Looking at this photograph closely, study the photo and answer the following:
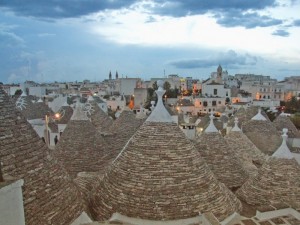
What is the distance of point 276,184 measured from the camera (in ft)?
36.9

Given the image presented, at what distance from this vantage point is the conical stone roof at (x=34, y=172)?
677cm

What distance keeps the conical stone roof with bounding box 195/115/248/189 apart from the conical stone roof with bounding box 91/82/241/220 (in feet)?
10.1

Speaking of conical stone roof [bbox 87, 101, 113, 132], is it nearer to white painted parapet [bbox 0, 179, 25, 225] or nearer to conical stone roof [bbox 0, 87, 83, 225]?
conical stone roof [bbox 0, 87, 83, 225]

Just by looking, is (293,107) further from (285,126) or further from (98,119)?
(98,119)

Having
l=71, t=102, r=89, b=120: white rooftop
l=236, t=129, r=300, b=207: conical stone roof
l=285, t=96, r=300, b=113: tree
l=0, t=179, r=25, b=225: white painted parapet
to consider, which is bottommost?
l=285, t=96, r=300, b=113: tree

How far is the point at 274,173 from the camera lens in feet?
37.5

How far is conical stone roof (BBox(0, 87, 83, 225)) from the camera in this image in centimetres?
677

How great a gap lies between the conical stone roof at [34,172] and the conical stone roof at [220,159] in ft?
21.2

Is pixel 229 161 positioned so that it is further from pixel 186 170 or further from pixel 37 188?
pixel 37 188

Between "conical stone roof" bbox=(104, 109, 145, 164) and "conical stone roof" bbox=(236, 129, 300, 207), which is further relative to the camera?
"conical stone roof" bbox=(104, 109, 145, 164)

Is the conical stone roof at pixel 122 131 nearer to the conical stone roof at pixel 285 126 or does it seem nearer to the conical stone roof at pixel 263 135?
the conical stone roof at pixel 263 135

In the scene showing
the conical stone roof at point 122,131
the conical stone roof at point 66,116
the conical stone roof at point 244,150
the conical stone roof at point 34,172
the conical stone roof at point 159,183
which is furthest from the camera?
the conical stone roof at point 66,116

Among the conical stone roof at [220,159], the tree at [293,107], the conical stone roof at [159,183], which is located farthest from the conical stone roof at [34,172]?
the tree at [293,107]

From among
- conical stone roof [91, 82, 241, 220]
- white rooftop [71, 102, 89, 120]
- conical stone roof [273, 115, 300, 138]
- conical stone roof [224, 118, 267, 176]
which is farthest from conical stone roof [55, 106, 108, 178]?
conical stone roof [273, 115, 300, 138]
